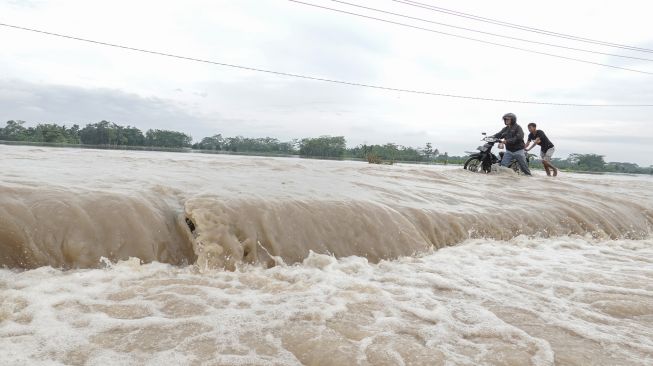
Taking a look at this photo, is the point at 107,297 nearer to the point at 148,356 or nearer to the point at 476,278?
the point at 148,356

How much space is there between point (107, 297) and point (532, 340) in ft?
7.81

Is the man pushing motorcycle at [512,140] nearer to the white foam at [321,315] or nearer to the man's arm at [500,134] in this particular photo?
the man's arm at [500,134]

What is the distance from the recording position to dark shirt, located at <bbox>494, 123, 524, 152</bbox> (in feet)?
36.0

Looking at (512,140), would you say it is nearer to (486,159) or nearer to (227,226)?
(486,159)

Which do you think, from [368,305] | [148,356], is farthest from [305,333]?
[148,356]

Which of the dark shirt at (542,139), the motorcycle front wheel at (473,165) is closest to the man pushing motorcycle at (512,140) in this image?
the motorcycle front wheel at (473,165)

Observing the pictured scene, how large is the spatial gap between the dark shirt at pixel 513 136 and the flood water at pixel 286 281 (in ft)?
19.6

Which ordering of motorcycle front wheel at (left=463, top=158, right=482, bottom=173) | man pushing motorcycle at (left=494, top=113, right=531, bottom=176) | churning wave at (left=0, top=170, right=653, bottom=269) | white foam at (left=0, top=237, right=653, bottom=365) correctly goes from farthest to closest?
motorcycle front wheel at (left=463, top=158, right=482, bottom=173) → man pushing motorcycle at (left=494, top=113, right=531, bottom=176) → churning wave at (left=0, top=170, right=653, bottom=269) → white foam at (left=0, top=237, right=653, bottom=365)

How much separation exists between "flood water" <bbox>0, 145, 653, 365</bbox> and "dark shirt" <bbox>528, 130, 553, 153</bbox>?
7.37 metres

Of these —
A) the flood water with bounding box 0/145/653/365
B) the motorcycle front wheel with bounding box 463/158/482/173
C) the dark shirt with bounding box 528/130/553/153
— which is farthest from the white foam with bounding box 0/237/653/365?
the dark shirt with bounding box 528/130/553/153

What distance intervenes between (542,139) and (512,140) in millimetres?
1826

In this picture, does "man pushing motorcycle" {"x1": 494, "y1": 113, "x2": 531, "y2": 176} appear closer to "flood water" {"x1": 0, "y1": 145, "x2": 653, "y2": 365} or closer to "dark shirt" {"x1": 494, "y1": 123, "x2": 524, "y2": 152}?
"dark shirt" {"x1": 494, "y1": 123, "x2": 524, "y2": 152}

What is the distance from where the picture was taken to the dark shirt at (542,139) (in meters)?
12.2

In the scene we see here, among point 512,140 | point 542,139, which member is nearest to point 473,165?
point 512,140
